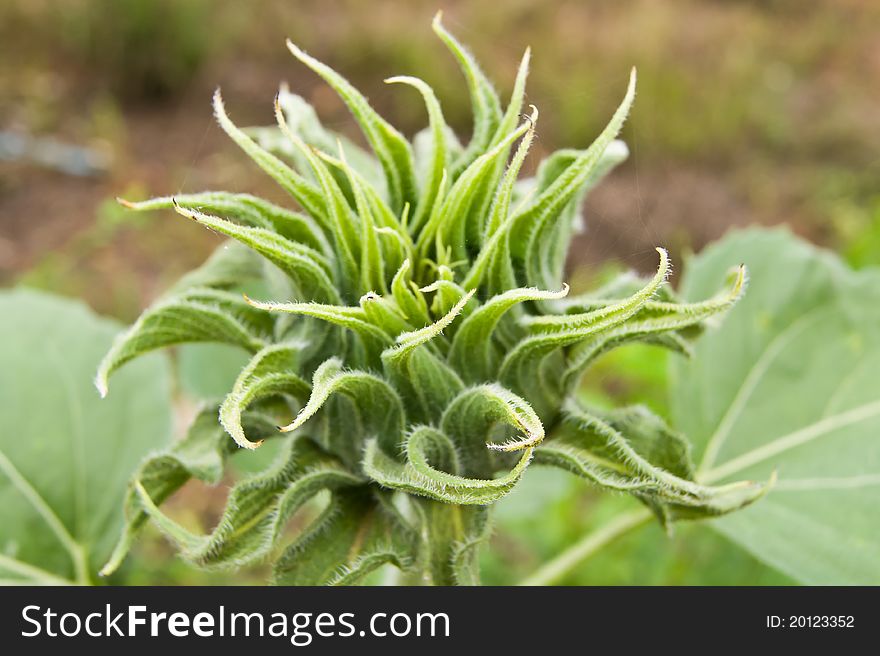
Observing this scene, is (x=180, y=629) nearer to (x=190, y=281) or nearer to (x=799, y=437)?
(x=190, y=281)

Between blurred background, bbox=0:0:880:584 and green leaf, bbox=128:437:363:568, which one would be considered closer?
green leaf, bbox=128:437:363:568

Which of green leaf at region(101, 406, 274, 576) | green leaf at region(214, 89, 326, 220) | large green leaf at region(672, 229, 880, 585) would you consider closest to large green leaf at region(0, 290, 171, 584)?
green leaf at region(101, 406, 274, 576)

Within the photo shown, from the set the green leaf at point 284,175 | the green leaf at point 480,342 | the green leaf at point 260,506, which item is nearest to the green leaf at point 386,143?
the green leaf at point 284,175

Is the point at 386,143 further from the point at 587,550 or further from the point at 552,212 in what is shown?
the point at 587,550

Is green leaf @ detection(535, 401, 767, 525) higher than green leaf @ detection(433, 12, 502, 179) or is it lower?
lower

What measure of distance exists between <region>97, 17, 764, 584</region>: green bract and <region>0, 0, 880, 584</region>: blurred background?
331cm

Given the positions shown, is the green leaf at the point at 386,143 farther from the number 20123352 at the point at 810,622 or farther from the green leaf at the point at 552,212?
the number 20123352 at the point at 810,622

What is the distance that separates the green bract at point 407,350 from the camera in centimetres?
116

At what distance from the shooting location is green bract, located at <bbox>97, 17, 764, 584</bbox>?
1156mm

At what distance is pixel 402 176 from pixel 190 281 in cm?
37

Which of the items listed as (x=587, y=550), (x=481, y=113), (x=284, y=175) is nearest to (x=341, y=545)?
(x=284, y=175)

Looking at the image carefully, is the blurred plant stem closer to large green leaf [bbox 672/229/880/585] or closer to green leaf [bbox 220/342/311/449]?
large green leaf [bbox 672/229/880/585]

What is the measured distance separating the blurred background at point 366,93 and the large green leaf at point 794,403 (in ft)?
8.23

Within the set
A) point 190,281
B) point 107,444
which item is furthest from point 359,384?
point 107,444
